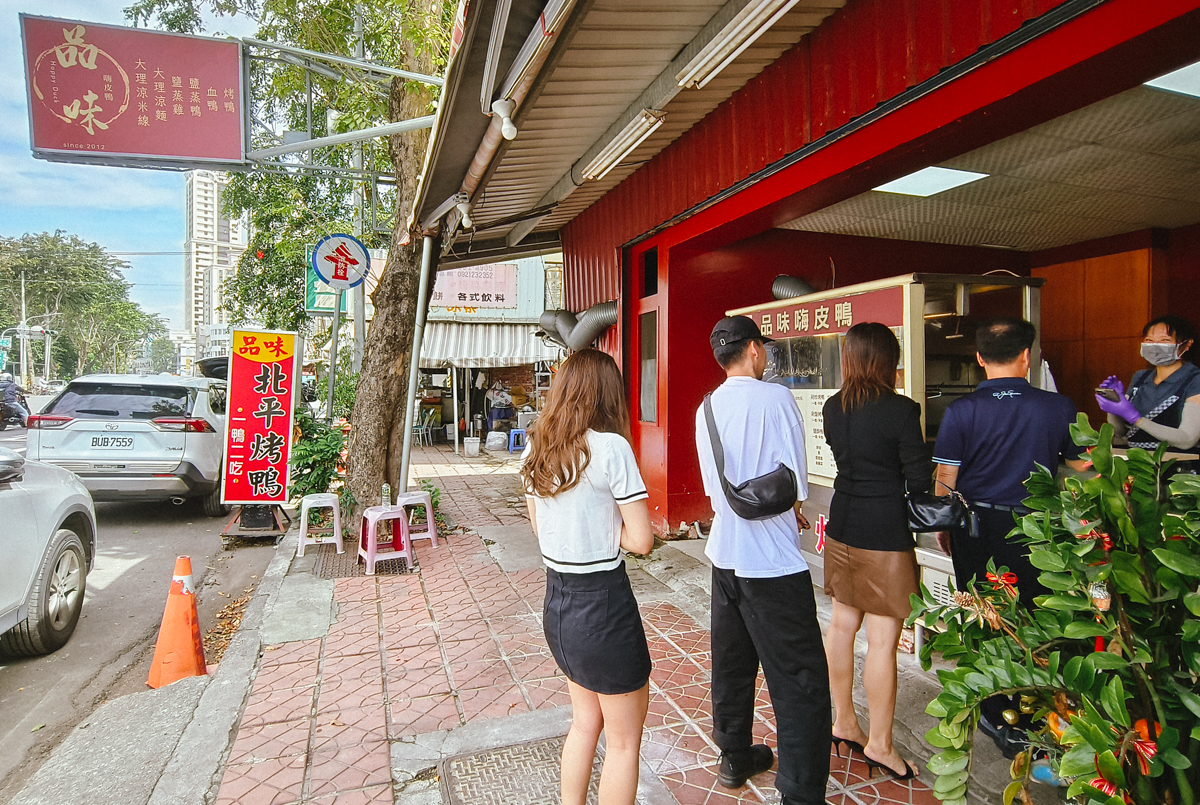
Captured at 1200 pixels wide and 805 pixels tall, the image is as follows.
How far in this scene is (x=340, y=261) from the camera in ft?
22.3

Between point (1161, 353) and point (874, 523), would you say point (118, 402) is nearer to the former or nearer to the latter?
point (874, 523)

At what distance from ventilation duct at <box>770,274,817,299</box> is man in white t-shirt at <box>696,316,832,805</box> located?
3.71 meters

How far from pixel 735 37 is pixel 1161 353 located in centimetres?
311

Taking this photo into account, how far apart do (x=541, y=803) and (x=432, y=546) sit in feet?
13.8

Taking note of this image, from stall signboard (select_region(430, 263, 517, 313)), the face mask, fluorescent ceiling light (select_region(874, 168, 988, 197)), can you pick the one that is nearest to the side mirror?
fluorescent ceiling light (select_region(874, 168, 988, 197))

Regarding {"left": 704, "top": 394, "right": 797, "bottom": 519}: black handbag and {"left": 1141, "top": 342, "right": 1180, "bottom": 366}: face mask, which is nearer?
{"left": 704, "top": 394, "right": 797, "bottom": 519}: black handbag

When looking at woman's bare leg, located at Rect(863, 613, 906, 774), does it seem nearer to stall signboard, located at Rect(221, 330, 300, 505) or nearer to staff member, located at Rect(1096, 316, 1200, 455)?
staff member, located at Rect(1096, 316, 1200, 455)

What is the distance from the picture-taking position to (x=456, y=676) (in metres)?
3.66

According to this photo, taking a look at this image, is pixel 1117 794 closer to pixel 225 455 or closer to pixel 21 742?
pixel 21 742

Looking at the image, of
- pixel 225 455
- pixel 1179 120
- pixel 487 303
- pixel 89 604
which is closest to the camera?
pixel 1179 120

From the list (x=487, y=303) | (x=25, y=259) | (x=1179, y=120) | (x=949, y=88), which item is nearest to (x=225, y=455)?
(x=949, y=88)

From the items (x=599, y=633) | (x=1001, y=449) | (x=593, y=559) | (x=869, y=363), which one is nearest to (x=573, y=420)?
(x=593, y=559)

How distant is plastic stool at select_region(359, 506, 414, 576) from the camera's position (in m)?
5.57

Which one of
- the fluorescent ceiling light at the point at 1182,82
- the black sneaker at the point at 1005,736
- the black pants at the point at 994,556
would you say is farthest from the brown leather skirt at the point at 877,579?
the fluorescent ceiling light at the point at 1182,82
